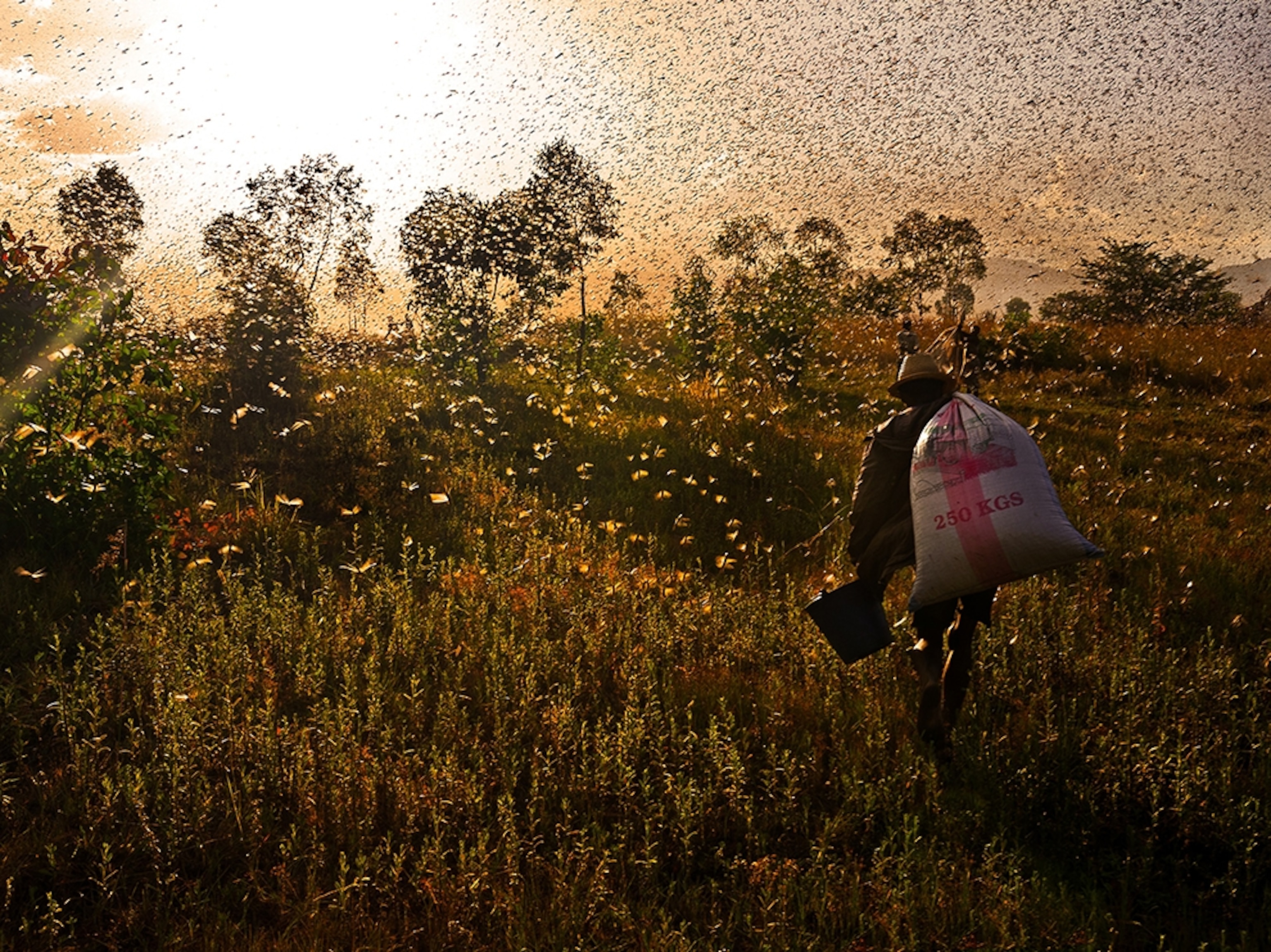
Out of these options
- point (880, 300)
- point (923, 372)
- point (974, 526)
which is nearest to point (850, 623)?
point (974, 526)

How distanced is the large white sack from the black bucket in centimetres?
45

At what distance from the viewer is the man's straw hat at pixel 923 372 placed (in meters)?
4.28

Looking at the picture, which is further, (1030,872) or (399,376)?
(399,376)

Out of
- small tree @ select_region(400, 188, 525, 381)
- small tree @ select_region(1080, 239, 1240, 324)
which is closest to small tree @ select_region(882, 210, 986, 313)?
small tree @ select_region(1080, 239, 1240, 324)

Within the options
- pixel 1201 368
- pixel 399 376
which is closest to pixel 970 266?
pixel 1201 368

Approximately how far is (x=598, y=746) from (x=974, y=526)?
6.51 feet

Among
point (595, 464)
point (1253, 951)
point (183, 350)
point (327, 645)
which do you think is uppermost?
point (183, 350)

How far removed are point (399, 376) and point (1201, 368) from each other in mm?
14504

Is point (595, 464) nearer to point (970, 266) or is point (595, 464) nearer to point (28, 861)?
point (28, 861)

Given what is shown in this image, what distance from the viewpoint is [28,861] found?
3.22 metres

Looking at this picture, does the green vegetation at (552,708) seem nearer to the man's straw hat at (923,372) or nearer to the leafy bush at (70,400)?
the leafy bush at (70,400)

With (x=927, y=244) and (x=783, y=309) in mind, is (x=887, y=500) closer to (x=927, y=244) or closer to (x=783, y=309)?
(x=783, y=309)

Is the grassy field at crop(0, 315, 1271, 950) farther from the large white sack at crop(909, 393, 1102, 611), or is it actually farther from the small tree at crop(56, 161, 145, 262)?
the small tree at crop(56, 161, 145, 262)

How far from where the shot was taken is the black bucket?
4.23m
